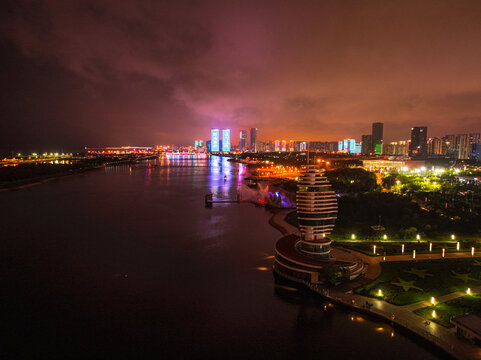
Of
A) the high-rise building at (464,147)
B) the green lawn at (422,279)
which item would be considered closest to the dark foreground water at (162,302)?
the green lawn at (422,279)

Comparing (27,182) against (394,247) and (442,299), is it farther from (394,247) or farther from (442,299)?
(442,299)

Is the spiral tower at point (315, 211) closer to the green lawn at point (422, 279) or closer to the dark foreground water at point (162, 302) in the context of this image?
the dark foreground water at point (162, 302)

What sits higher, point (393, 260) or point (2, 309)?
point (393, 260)

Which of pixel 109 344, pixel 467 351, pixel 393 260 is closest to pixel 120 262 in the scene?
pixel 109 344

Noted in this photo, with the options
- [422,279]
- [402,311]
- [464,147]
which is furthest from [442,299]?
[464,147]

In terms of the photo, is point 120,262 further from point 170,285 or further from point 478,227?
point 478,227

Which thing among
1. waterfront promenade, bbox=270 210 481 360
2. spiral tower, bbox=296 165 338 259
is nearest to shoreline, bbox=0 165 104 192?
spiral tower, bbox=296 165 338 259
